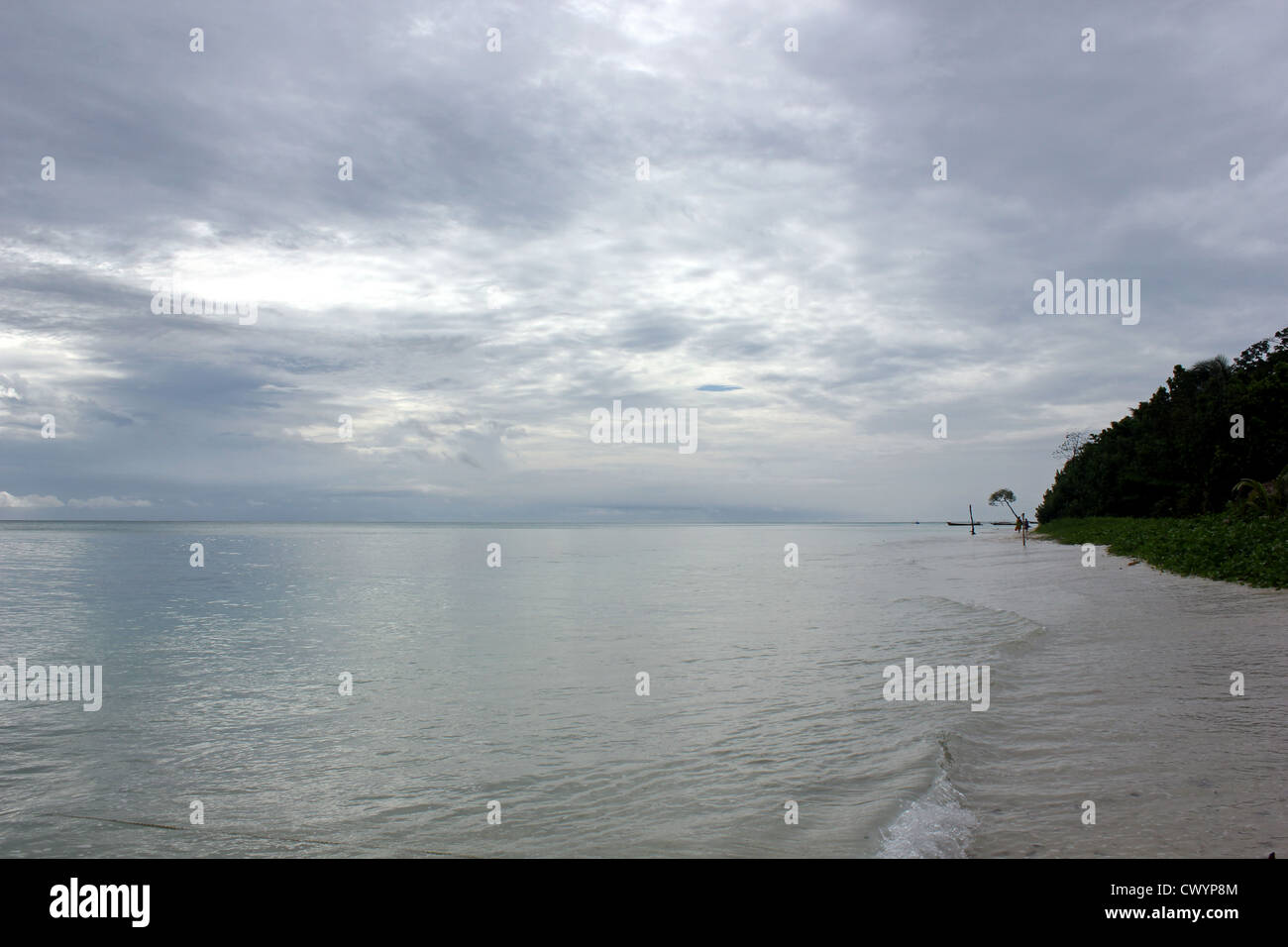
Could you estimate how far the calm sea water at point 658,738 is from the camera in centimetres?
632

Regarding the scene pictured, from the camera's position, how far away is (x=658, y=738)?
9.35 meters

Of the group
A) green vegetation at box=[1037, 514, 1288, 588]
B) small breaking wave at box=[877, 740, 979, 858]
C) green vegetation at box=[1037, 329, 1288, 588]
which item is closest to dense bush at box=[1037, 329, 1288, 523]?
green vegetation at box=[1037, 329, 1288, 588]

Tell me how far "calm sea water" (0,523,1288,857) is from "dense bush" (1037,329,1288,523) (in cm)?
3455

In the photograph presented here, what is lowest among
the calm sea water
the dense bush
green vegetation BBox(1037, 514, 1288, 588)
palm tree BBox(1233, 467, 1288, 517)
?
the calm sea water

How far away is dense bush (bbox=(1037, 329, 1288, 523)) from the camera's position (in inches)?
1886

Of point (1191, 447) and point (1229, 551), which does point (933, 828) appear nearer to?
point (1229, 551)

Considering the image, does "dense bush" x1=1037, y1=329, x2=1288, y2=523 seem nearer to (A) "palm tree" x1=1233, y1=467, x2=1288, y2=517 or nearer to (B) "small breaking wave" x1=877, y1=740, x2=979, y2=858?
(A) "palm tree" x1=1233, y1=467, x2=1288, y2=517
